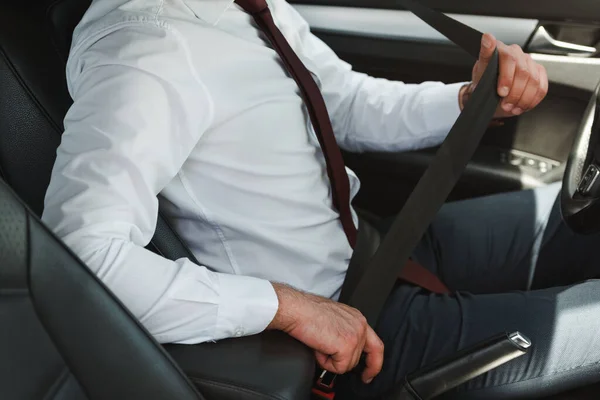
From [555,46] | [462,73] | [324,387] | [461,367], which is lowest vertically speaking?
[324,387]

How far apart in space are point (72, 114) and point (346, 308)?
46cm

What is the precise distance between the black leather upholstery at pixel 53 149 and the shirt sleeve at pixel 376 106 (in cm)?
48

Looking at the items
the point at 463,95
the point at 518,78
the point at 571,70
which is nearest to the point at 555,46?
the point at 571,70

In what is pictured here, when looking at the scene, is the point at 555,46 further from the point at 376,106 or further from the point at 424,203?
the point at 424,203

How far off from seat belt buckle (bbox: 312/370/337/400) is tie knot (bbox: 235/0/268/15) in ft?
1.85

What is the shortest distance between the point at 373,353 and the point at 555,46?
2.89 feet

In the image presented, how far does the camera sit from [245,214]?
113 centimetres

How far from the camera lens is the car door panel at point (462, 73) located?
1601 mm

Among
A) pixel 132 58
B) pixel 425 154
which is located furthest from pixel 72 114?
pixel 425 154

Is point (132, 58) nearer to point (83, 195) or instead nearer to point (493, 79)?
point (83, 195)

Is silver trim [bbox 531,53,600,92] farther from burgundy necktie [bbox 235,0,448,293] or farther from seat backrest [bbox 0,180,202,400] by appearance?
seat backrest [bbox 0,180,202,400]

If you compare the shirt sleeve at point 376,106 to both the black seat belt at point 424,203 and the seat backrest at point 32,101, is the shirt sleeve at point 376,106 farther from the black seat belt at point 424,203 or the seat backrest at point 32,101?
the seat backrest at point 32,101

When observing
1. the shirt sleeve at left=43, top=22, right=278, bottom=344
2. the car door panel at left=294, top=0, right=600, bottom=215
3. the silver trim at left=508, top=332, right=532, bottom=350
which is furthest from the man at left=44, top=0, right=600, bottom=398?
the car door panel at left=294, top=0, right=600, bottom=215

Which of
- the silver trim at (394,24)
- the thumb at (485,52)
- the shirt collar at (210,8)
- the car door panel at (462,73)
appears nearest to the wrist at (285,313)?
the shirt collar at (210,8)
